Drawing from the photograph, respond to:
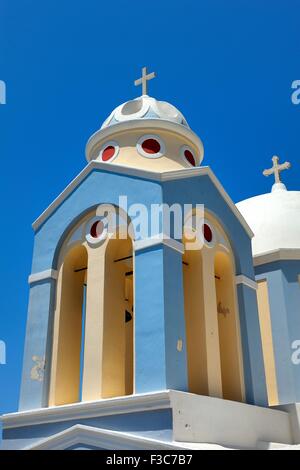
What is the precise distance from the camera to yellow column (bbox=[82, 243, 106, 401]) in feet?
27.8

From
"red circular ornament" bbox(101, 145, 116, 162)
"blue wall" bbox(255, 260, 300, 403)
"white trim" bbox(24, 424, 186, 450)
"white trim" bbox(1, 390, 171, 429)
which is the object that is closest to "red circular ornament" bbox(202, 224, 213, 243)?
"red circular ornament" bbox(101, 145, 116, 162)

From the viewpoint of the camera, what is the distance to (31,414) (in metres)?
8.61

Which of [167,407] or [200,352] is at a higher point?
[200,352]

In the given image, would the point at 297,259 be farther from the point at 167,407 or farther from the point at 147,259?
the point at 167,407

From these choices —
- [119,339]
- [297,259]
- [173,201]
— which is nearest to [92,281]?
[119,339]

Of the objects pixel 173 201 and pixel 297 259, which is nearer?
pixel 173 201

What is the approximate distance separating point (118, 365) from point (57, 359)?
968 mm

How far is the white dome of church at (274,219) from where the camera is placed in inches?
519

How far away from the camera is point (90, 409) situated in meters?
8.04

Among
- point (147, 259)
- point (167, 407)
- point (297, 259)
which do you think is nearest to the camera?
point (167, 407)

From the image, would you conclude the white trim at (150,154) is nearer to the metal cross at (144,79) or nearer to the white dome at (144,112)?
the white dome at (144,112)

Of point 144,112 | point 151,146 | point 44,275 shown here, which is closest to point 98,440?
point 44,275

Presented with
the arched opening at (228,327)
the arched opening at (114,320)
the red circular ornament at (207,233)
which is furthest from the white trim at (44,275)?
the arched opening at (228,327)

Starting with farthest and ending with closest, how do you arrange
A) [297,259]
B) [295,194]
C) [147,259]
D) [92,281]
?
[295,194], [297,259], [92,281], [147,259]
